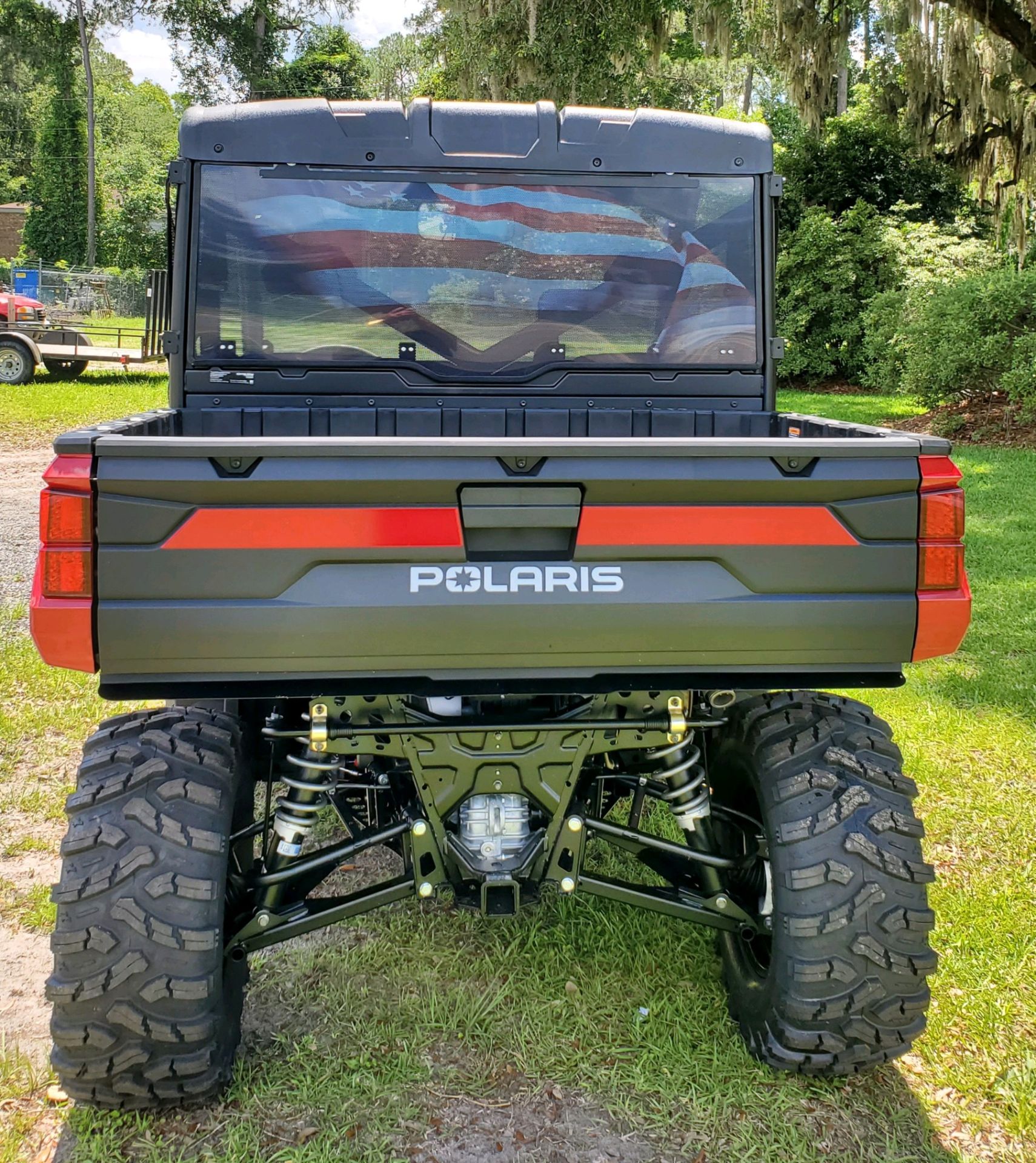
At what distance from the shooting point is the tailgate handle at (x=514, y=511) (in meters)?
2.44

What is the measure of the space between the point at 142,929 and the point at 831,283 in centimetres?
1857

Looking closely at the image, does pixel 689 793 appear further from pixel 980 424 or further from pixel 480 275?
pixel 980 424

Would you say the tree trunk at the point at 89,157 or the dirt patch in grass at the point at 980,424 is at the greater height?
the tree trunk at the point at 89,157

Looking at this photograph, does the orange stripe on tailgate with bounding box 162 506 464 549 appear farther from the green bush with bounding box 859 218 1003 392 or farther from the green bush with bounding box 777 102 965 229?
the green bush with bounding box 777 102 965 229

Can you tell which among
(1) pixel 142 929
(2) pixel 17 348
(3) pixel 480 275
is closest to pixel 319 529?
(1) pixel 142 929

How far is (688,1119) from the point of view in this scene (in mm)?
2754

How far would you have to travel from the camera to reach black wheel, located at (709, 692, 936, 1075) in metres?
2.66

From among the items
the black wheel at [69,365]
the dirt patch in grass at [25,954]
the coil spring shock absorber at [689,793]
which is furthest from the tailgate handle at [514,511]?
the black wheel at [69,365]

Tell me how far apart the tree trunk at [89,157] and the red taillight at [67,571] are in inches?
1747

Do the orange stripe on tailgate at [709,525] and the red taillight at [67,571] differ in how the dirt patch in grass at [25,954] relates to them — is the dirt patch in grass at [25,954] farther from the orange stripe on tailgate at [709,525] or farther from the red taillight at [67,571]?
the orange stripe on tailgate at [709,525]

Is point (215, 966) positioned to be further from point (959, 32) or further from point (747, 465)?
point (959, 32)

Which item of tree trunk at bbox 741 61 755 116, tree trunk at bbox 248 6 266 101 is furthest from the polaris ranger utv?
tree trunk at bbox 741 61 755 116

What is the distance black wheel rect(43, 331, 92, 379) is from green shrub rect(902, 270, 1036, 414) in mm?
13352

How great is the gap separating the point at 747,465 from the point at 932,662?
13.8ft
